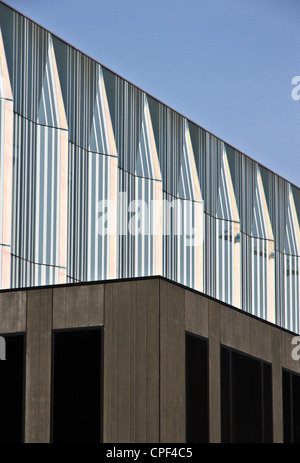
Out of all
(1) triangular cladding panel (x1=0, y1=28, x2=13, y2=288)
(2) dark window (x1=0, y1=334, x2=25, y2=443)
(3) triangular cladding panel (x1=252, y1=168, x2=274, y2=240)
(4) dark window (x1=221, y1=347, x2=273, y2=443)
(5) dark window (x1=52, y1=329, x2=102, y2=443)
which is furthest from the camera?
(3) triangular cladding panel (x1=252, y1=168, x2=274, y2=240)

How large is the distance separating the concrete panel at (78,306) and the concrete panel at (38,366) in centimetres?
24

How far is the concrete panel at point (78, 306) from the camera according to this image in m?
25.7

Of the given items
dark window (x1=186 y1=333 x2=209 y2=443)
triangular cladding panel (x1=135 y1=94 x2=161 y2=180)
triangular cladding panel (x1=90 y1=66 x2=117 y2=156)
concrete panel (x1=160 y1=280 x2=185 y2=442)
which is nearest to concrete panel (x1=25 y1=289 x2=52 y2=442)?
concrete panel (x1=160 y1=280 x2=185 y2=442)

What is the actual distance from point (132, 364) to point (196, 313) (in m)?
2.66

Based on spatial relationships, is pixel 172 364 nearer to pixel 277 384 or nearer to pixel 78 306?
pixel 78 306

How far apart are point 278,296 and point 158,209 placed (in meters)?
12.0

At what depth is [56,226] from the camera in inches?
1505

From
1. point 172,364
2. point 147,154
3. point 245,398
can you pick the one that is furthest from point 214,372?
point 147,154

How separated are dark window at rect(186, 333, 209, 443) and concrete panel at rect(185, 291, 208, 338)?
22 cm

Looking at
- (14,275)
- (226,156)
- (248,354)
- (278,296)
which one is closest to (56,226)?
(14,275)

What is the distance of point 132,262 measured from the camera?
4194 cm

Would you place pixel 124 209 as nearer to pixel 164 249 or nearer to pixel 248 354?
pixel 164 249

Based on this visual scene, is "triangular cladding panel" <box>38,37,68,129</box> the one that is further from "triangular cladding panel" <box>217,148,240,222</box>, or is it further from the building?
"triangular cladding panel" <box>217,148,240,222</box>

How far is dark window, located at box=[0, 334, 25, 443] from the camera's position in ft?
84.7
